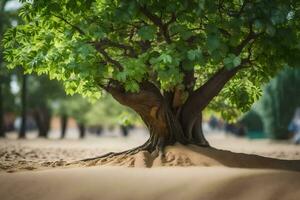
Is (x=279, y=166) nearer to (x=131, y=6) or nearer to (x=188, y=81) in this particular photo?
(x=188, y=81)

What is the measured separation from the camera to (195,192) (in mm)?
9422

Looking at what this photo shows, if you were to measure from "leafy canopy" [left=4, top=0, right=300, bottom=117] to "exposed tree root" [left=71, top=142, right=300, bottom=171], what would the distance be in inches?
67.9

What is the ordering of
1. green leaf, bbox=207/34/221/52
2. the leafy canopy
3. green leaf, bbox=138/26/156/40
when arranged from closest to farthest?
green leaf, bbox=207/34/221/52 < the leafy canopy < green leaf, bbox=138/26/156/40

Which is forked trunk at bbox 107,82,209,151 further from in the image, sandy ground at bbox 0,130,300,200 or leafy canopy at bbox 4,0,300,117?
sandy ground at bbox 0,130,300,200

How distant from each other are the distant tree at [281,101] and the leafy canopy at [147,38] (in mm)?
23961

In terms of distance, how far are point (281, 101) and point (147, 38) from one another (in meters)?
28.0

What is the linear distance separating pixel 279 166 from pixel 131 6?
5858 mm

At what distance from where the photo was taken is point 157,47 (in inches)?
535

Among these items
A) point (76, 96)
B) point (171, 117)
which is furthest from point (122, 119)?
point (76, 96)

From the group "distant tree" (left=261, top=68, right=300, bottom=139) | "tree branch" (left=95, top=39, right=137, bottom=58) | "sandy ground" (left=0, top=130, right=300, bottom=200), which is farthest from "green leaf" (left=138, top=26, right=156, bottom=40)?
"distant tree" (left=261, top=68, right=300, bottom=139)

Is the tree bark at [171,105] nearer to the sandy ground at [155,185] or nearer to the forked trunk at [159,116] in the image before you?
the forked trunk at [159,116]

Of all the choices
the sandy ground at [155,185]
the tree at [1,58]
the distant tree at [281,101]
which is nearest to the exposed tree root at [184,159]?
the sandy ground at [155,185]

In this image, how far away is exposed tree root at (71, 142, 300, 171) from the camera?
12945mm

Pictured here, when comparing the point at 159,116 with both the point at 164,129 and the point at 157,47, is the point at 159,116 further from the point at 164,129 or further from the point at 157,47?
the point at 157,47
